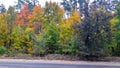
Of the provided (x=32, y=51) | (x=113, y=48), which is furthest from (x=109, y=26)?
(x=32, y=51)

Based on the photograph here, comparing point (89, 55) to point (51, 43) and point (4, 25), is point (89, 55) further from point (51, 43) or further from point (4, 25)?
point (4, 25)

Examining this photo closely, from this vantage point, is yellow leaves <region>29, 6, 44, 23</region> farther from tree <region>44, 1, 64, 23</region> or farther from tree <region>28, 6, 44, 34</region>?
tree <region>44, 1, 64, 23</region>

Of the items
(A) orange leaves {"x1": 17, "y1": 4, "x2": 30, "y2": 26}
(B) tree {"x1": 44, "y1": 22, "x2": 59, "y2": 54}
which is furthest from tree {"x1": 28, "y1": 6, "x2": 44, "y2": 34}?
(B) tree {"x1": 44, "y1": 22, "x2": 59, "y2": 54}

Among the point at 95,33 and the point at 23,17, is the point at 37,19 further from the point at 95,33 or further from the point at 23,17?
the point at 95,33

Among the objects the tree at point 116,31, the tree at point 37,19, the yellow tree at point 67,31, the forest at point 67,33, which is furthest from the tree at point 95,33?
the tree at point 37,19

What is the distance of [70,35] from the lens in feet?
105

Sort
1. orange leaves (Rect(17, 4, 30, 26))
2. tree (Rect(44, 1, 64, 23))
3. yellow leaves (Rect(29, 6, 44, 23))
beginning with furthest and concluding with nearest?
orange leaves (Rect(17, 4, 30, 26)), tree (Rect(44, 1, 64, 23)), yellow leaves (Rect(29, 6, 44, 23))

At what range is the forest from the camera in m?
28.0

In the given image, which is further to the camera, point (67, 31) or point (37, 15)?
point (37, 15)

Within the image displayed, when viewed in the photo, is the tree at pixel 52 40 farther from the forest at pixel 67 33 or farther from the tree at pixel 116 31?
the tree at pixel 116 31

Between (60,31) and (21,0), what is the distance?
39975mm

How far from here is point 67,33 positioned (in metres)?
32.4

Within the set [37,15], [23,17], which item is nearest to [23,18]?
[23,17]

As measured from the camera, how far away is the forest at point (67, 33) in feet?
91.8
